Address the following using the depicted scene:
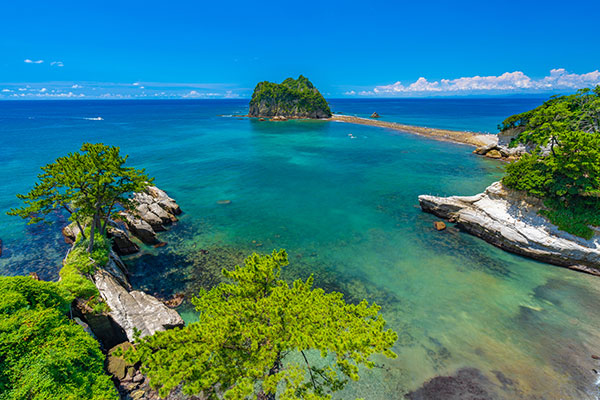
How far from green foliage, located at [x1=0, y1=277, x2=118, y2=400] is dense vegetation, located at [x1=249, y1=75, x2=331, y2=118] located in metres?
166

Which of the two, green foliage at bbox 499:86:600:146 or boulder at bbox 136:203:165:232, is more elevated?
green foliage at bbox 499:86:600:146

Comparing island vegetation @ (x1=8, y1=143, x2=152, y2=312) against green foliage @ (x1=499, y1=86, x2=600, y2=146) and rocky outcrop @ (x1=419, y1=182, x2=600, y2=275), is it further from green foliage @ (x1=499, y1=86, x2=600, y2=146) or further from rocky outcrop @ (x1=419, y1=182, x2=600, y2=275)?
green foliage @ (x1=499, y1=86, x2=600, y2=146)

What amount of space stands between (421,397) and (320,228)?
21.4m

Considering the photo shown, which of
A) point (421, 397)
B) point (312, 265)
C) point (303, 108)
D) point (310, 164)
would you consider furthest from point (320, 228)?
point (303, 108)

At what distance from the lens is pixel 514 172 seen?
2977cm

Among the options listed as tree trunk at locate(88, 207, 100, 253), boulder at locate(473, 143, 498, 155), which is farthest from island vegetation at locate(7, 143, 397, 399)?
boulder at locate(473, 143, 498, 155)

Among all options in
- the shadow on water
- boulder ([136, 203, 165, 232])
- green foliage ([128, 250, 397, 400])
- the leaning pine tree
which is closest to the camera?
green foliage ([128, 250, 397, 400])

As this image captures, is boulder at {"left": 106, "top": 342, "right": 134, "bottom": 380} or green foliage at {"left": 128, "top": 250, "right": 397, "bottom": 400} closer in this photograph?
green foliage at {"left": 128, "top": 250, "right": 397, "bottom": 400}

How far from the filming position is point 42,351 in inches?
459

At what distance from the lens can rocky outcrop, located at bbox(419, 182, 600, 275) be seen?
2497cm

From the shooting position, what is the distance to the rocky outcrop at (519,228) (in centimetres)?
2497

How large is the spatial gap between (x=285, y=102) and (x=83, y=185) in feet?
516

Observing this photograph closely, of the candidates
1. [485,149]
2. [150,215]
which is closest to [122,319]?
[150,215]

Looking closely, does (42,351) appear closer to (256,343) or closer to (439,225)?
(256,343)
